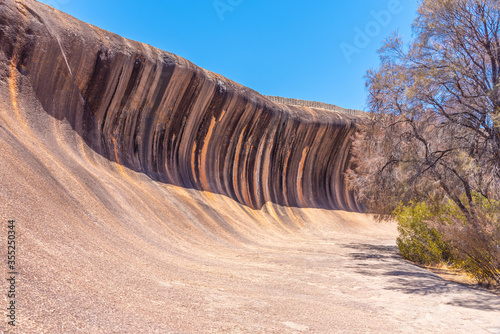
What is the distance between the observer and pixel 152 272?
21.1ft

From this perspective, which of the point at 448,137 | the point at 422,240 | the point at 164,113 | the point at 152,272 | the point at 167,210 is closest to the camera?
the point at 152,272

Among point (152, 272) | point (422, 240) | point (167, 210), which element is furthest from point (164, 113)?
point (422, 240)

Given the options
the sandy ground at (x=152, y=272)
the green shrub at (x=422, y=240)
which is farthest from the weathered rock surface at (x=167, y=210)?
the green shrub at (x=422, y=240)

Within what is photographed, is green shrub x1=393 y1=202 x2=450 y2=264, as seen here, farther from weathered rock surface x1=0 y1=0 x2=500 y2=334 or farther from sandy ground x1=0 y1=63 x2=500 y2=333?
sandy ground x1=0 y1=63 x2=500 y2=333

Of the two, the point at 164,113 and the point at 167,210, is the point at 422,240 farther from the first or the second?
the point at 164,113

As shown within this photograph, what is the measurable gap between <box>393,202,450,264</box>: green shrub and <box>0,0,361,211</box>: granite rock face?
30.8 ft

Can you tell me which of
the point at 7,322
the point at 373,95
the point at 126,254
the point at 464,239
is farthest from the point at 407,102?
the point at 7,322

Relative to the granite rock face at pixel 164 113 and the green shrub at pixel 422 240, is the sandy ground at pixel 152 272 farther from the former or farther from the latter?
the granite rock face at pixel 164 113

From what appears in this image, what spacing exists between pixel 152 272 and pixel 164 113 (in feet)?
38.9

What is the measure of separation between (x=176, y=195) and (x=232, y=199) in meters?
4.56

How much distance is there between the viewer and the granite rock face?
1264 centimetres

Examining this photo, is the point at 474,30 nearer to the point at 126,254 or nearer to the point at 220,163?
the point at 126,254

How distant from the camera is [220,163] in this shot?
1998cm

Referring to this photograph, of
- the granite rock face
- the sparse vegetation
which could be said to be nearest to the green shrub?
the sparse vegetation
